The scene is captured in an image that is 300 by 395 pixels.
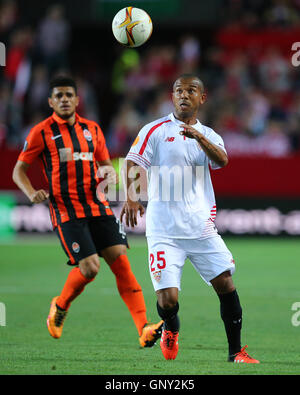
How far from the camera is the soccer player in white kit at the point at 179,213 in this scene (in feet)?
19.4

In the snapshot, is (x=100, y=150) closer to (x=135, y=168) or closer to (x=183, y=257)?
(x=135, y=168)

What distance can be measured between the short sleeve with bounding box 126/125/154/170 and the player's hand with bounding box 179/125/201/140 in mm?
467

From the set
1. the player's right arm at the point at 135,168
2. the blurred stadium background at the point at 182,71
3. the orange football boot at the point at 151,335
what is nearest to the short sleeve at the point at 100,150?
the player's right arm at the point at 135,168

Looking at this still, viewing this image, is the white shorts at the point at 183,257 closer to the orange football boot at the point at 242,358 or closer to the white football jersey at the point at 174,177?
the white football jersey at the point at 174,177

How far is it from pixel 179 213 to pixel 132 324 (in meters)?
2.11

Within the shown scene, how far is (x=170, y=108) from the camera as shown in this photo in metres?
16.9

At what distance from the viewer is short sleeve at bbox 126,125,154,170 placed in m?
5.95

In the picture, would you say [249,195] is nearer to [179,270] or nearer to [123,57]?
[123,57]

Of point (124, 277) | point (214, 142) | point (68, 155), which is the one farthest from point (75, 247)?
point (214, 142)

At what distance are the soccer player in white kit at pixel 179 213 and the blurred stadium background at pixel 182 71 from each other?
962 cm

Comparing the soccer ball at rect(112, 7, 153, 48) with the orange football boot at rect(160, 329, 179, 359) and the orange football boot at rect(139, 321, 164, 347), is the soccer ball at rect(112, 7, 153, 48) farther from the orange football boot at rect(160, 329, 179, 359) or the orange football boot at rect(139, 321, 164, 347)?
the orange football boot at rect(160, 329, 179, 359)

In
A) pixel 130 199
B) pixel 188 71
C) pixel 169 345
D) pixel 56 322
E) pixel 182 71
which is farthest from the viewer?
pixel 182 71

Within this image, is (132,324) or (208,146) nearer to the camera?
(208,146)

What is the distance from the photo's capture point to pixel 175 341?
601 centimetres
